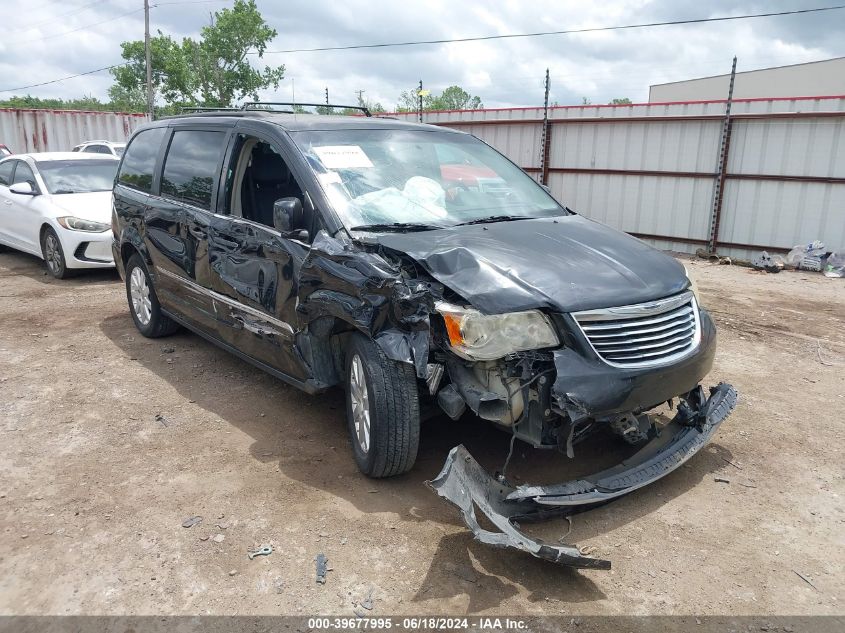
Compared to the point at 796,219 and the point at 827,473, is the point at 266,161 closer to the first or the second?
the point at 827,473

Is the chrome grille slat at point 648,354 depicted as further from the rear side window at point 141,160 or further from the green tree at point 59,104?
the green tree at point 59,104

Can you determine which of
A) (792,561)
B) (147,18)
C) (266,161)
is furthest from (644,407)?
(147,18)

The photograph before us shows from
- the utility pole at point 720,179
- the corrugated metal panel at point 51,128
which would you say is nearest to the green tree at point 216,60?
the corrugated metal panel at point 51,128

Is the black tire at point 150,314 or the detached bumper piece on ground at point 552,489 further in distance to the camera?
the black tire at point 150,314

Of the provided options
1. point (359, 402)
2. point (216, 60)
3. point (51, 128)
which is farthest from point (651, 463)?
point (216, 60)

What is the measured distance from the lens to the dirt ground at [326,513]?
2.78 meters

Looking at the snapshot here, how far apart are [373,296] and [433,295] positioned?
12.2 inches

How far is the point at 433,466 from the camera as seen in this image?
12.5 ft

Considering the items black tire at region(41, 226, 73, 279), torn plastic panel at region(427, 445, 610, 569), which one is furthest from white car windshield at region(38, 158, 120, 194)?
torn plastic panel at region(427, 445, 610, 569)

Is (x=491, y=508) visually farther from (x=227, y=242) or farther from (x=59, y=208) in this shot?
(x=59, y=208)

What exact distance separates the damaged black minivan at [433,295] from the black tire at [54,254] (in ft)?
14.8

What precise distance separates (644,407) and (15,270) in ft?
31.5

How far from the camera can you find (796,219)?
1042 centimetres

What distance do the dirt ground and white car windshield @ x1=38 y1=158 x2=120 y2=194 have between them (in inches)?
182
